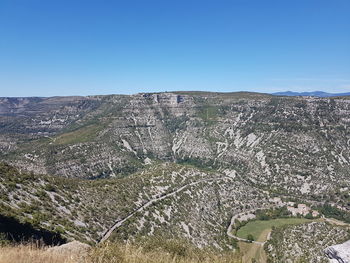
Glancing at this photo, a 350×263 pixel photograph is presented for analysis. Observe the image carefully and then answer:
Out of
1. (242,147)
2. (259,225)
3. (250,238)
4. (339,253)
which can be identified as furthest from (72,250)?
(242,147)

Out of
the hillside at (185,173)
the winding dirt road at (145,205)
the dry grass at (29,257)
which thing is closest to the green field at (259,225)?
the hillside at (185,173)

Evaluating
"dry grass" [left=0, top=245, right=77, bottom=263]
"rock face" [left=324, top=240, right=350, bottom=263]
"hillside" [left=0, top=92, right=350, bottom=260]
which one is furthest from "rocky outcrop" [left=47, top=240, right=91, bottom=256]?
"rock face" [left=324, top=240, right=350, bottom=263]

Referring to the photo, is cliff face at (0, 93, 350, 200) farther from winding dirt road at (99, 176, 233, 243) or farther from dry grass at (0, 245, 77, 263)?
Answer: dry grass at (0, 245, 77, 263)

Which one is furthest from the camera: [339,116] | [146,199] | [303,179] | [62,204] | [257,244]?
[339,116]

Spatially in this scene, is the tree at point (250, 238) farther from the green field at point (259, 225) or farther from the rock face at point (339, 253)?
the rock face at point (339, 253)

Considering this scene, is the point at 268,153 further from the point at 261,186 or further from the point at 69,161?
the point at 69,161

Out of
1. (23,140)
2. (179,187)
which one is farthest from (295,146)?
(23,140)

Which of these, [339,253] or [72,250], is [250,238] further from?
[72,250]
